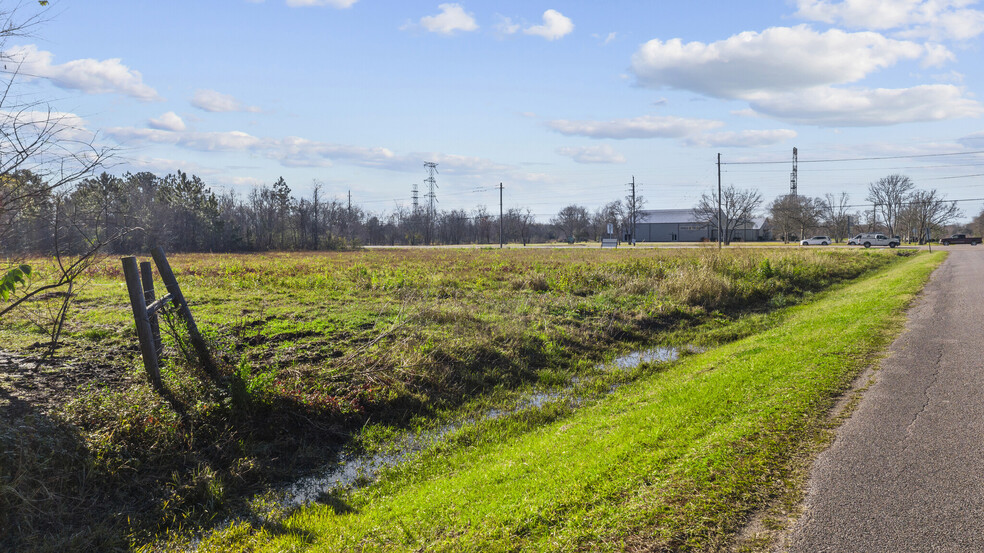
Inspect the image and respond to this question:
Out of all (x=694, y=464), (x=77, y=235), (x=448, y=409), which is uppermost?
(x=77, y=235)

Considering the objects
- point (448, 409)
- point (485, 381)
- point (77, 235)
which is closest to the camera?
point (77, 235)

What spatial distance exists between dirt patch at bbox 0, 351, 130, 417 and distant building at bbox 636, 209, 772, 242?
100082mm

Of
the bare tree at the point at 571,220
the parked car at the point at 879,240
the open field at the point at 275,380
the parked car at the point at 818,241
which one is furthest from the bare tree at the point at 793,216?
the open field at the point at 275,380

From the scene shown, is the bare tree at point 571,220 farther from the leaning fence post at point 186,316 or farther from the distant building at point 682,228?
the leaning fence post at point 186,316

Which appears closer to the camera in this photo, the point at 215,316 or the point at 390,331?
the point at 390,331

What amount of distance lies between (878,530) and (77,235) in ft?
25.2

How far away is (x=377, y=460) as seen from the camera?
22.8 ft

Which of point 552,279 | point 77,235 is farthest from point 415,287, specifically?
point 77,235

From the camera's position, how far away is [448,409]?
28.6 ft

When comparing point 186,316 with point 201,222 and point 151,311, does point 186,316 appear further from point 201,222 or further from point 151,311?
point 201,222

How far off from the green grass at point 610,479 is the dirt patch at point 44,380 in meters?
3.18

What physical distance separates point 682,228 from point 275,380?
10771 centimetres

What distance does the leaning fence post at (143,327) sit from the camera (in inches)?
271

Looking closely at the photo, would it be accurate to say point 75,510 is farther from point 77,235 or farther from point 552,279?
point 552,279
